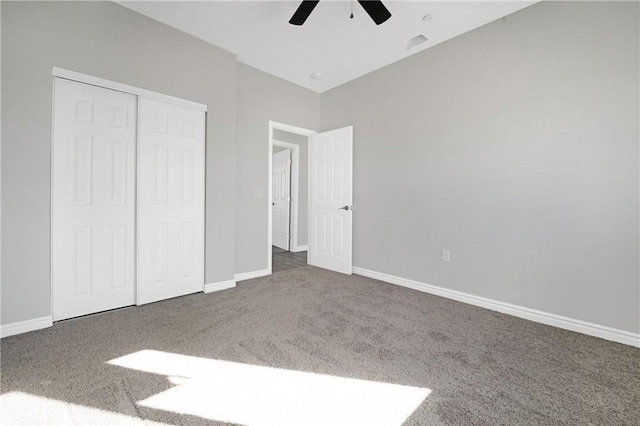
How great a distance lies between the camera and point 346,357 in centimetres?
184

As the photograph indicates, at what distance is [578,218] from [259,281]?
10.9 ft

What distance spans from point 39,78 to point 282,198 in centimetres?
423

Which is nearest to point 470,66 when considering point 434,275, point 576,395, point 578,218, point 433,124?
point 433,124

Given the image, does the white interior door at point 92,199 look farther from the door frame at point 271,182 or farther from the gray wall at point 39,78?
the door frame at point 271,182

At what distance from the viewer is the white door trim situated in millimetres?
2229

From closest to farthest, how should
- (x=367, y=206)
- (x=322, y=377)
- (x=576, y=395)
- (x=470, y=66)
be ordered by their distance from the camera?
(x=576, y=395), (x=322, y=377), (x=470, y=66), (x=367, y=206)

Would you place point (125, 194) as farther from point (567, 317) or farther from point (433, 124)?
point (567, 317)

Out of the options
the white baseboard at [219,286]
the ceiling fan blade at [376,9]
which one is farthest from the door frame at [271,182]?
the ceiling fan blade at [376,9]

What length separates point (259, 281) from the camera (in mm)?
3531

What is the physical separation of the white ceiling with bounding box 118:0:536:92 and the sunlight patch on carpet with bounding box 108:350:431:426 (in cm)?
299

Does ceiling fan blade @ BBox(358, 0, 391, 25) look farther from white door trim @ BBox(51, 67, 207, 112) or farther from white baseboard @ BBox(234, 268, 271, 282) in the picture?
white baseboard @ BBox(234, 268, 271, 282)

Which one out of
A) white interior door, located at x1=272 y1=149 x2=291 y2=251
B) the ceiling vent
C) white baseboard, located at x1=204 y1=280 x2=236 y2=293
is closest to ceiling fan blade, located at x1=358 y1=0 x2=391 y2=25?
the ceiling vent

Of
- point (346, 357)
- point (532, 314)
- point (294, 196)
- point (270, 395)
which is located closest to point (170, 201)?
point (270, 395)

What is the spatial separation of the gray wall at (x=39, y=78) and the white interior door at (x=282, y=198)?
10.4 feet
